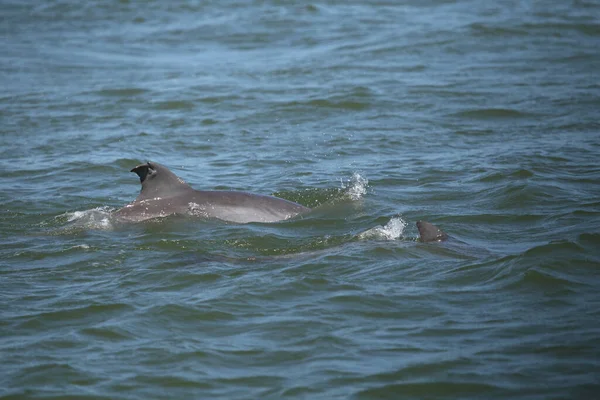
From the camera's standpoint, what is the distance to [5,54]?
73.4 ft

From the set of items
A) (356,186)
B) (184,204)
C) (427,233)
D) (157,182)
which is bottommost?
(356,186)

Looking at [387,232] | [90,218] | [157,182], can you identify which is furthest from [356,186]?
[90,218]

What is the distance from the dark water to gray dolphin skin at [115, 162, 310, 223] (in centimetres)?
21

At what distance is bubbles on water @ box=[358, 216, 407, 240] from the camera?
941 centimetres

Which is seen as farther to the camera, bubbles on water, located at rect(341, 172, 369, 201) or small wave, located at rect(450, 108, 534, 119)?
small wave, located at rect(450, 108, 534, 119)

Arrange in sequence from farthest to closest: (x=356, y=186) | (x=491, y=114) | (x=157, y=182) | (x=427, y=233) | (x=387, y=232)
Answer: (x=491, y=114) → (x=356, y=186) → (x=157, y=182) → (x=387, y=232) → (x=427, y=233)

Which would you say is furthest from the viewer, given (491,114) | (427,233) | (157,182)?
(491,114)

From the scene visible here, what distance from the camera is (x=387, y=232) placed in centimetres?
950

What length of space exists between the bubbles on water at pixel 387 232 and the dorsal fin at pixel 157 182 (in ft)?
7.68

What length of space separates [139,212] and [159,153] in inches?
177

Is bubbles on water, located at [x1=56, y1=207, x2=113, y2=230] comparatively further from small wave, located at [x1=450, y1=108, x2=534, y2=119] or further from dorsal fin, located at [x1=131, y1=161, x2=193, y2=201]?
small wave, located at [x1=450, y1=108, x2=534, y2=119]

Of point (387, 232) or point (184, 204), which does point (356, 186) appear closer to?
point (387, 232)

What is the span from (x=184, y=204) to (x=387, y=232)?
2486 millimetres

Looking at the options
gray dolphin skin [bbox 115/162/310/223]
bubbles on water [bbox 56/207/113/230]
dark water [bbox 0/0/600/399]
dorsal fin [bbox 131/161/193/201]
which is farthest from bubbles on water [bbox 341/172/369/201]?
bubbles on water [bbox 56/207/113/230]
